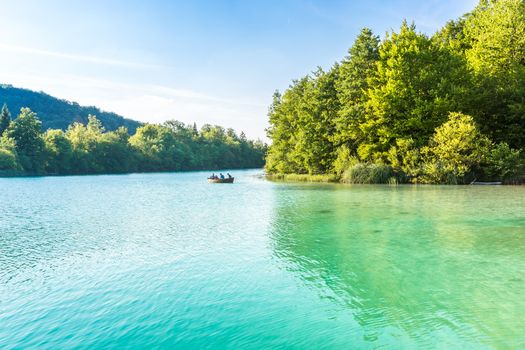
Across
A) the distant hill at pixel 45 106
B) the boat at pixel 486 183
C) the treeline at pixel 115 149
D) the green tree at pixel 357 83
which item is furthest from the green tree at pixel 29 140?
the boat at pixel 486 183

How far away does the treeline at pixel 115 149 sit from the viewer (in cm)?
8875

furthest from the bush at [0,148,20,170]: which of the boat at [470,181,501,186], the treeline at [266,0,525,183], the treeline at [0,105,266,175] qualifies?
the boat at [470,181,501,186]

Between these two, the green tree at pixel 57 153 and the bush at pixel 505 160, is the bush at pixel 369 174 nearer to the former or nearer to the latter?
the bush at pixel 505 160

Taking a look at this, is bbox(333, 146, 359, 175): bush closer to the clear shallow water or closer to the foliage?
the foliage

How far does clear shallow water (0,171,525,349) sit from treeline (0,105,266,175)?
79.6 m

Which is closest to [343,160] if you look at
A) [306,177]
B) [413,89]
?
[306,177]

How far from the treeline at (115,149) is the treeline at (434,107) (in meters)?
73.4

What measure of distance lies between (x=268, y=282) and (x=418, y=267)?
4669 mm

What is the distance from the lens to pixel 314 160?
175 feet

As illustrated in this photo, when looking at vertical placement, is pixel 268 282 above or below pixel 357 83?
below

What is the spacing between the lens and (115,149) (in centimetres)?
11112

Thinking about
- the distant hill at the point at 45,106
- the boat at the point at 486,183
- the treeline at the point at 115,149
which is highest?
the distant hill at the point at 45,106

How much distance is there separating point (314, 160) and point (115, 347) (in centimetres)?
4803

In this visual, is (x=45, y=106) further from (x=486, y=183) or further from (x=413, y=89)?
→ (x=486, y=183)
